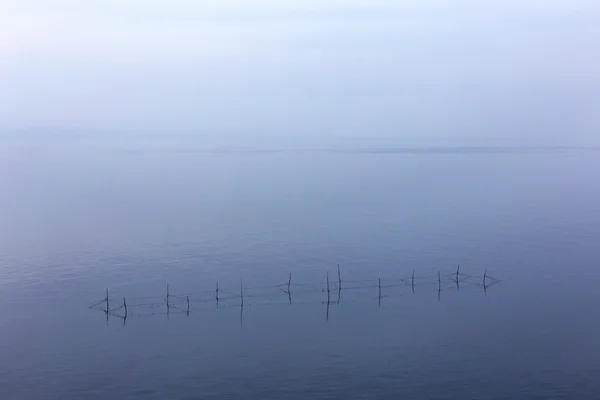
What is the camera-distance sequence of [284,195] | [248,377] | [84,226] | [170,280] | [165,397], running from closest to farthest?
[165,397] < [248,377] < [170,280] < [84,226] < [284,195]

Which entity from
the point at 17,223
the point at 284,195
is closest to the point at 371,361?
the point at 17,223

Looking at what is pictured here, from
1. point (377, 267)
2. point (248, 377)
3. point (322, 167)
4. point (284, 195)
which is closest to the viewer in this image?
point (248, 377)

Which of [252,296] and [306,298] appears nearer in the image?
[306,298]

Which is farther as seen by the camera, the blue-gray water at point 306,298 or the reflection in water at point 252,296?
the reflection in water at point 252,296

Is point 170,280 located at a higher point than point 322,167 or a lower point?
lower

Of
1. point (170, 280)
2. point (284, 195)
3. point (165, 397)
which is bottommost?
point (165, 397)

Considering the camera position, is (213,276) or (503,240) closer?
(213,276)

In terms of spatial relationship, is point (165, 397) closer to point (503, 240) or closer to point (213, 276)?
point (213, 276)

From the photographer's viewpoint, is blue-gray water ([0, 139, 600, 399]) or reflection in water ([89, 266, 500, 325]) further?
reflection in water ([89, 266, 500, 325])
